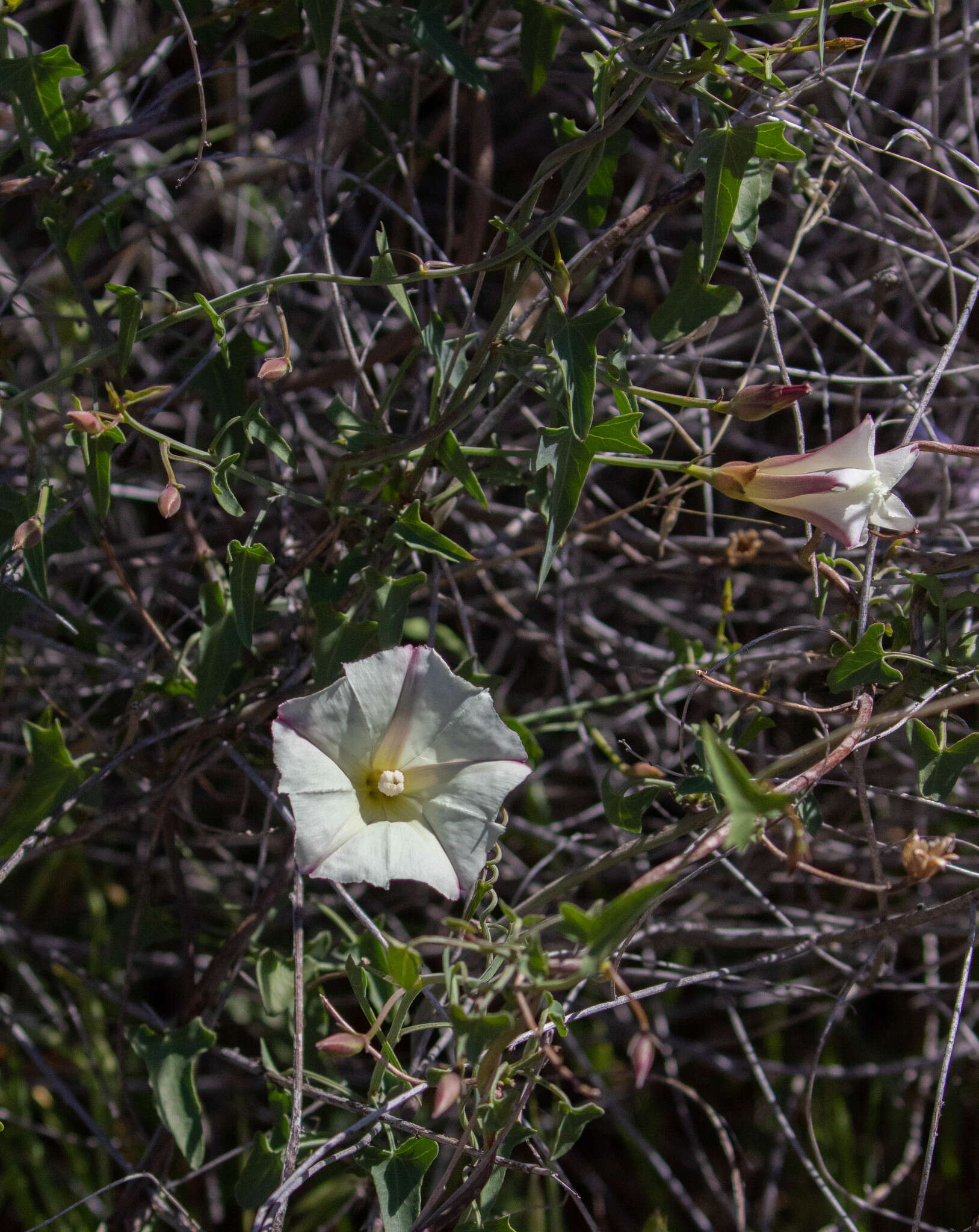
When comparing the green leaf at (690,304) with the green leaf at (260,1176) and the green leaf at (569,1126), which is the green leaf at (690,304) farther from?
the green leaf at (260,1176)

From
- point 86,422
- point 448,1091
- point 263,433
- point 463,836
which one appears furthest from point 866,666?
point 86,422

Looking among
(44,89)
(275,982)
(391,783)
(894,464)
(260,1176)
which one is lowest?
(260,1176)

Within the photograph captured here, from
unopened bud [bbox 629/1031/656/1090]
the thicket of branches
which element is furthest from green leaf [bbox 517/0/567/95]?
unopened bud [bbox 629/1031/656/1090]

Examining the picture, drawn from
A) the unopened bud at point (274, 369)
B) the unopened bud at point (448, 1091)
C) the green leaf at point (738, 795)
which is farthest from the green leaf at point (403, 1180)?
the unopened bud at point (274, 369)

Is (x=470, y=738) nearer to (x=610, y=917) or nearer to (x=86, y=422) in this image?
(x=610, y=917)

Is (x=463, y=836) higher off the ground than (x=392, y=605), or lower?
lower

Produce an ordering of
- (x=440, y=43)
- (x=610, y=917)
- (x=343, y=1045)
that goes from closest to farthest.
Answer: (x=610, y=917), (x=343, y=1045), (x=440, y=43)

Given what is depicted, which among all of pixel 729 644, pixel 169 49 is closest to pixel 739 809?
pixel 729 644
